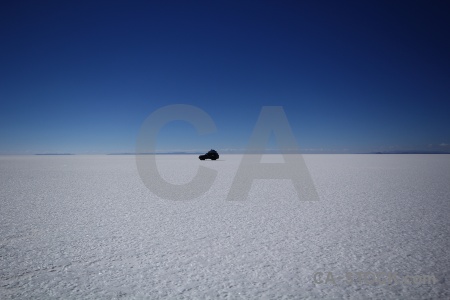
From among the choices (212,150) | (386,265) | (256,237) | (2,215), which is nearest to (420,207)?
(386,265)

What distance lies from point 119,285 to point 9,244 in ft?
7.01

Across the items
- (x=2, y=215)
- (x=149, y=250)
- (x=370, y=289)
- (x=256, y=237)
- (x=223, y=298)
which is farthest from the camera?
(x=2, y=215)

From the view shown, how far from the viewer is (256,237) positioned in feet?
12.0

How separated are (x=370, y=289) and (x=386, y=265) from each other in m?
0.62

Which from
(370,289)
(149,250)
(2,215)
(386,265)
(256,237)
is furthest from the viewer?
(2,215)

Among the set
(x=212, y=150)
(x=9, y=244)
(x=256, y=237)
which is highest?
(x=212, y=150)

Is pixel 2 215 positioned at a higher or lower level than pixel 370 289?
higher

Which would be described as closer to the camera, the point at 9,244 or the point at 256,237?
the point at 9,244

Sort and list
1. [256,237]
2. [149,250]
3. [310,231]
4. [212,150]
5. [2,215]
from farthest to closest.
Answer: [212,150]
[2,215]
[310,231]
[256,237]
[149,250]

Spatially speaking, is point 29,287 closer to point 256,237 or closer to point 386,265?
point 256,237

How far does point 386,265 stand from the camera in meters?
2.74

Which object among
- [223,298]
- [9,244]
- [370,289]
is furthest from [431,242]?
[9,244]

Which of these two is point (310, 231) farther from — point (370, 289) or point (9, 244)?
point (9, 244)

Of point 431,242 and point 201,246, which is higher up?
point 201,246
